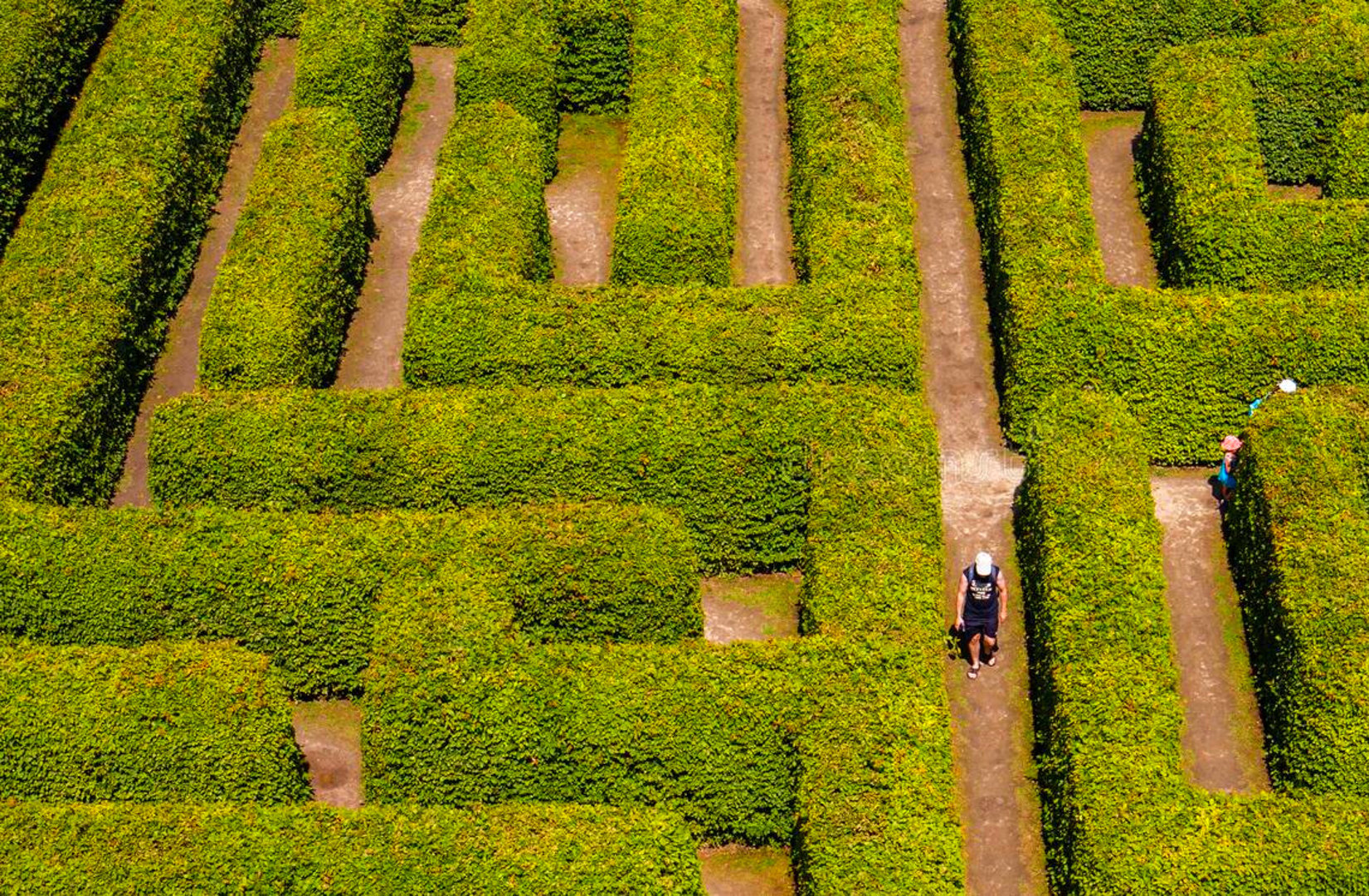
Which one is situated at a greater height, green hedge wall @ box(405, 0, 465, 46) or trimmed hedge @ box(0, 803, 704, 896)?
green hedge wall @ box(405, 0, 465, 46)

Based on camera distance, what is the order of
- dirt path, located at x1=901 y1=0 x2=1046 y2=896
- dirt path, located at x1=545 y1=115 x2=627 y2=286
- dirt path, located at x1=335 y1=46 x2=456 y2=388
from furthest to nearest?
dirt path, located at x1=545 y1=115 x2=627 y2=286 → dirt path, located at x1=335 y1=46 x2=456 y2=388 → dirt path, located at x1=901 y1=0 x2=1046 y2=896

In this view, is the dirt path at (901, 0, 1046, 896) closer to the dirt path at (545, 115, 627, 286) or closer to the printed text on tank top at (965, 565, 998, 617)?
the printed text on tank top at (965, 565, 998, 617)

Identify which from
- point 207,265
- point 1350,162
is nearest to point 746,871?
point 207,265

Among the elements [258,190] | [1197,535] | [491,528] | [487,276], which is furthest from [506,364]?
[1197,535]

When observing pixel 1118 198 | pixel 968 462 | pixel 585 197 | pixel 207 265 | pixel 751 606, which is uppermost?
pixel 1118 198

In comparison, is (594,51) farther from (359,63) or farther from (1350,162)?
(1350,162)

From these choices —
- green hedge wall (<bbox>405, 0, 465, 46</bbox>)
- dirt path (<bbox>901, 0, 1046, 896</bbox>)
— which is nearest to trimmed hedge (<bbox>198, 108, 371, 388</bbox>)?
green hedge wall (<bbox>405, 0, 465, 46</bbox>)
